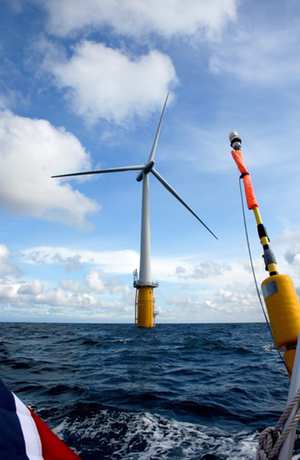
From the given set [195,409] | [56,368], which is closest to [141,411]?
[195,409]

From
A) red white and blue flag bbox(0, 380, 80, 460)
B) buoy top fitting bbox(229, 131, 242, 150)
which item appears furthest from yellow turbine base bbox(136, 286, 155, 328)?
red white and blue flag bbox(0, 380, 80, 460)

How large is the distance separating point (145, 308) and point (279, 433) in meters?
56.3

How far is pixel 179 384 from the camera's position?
15.4 m

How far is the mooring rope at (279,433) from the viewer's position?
120 inches

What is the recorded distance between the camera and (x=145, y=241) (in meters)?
60.6

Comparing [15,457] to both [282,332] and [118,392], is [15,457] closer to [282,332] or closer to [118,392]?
[282,332]

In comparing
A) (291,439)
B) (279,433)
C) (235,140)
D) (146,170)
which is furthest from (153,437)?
(146,170)

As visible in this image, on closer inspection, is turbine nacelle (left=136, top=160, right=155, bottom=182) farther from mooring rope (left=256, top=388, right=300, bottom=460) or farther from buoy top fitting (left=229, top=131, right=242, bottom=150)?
mooring rope (left=256, top=388, right=300, bottom=460)

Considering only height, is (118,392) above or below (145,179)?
below

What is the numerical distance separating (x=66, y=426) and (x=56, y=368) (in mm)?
10798

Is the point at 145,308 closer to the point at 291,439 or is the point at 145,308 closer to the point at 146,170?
the point at 146,170

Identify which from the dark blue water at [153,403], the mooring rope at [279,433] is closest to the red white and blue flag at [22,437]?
the mooring rope at [279,433]

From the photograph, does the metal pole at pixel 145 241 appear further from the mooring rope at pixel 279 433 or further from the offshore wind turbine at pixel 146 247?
the mooring rope at pixel 279 433

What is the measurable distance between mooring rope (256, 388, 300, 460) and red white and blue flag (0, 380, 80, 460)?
2123 mm
